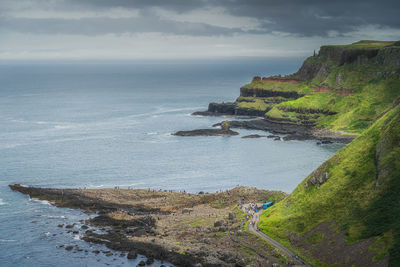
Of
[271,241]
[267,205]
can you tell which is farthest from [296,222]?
[267,205]

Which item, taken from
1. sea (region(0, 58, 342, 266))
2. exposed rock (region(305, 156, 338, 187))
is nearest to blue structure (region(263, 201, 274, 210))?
exposed rock (region(305, 156, 338, 187))

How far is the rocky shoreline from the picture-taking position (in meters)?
76.9

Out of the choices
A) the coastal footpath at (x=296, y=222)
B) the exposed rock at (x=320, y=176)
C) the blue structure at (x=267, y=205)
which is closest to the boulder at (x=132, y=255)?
the coastal footpath at (x=296, y=222)

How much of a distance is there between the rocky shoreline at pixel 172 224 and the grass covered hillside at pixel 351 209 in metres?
6.25

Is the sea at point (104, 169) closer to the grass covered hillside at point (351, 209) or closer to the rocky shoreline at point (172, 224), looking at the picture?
the rocky shoreline at point (172, 224)

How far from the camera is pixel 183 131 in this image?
197m

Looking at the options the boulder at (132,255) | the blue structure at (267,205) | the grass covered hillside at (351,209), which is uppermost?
the grass covered hillside at (351,209)

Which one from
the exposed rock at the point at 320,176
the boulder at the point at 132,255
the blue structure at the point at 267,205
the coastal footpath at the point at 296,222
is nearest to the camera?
the coastal footpath at the point at 296,222

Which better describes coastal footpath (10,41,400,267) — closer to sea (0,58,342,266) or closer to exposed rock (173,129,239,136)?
sea (0,58,342,266)

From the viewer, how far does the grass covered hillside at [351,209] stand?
67.9m

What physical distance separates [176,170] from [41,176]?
4016 cm

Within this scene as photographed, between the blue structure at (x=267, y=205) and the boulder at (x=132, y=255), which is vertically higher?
the blue structure at (x=267, y=205)

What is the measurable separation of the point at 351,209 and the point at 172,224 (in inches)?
1446

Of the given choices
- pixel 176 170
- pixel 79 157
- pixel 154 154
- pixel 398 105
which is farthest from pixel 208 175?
pixel 398 105
